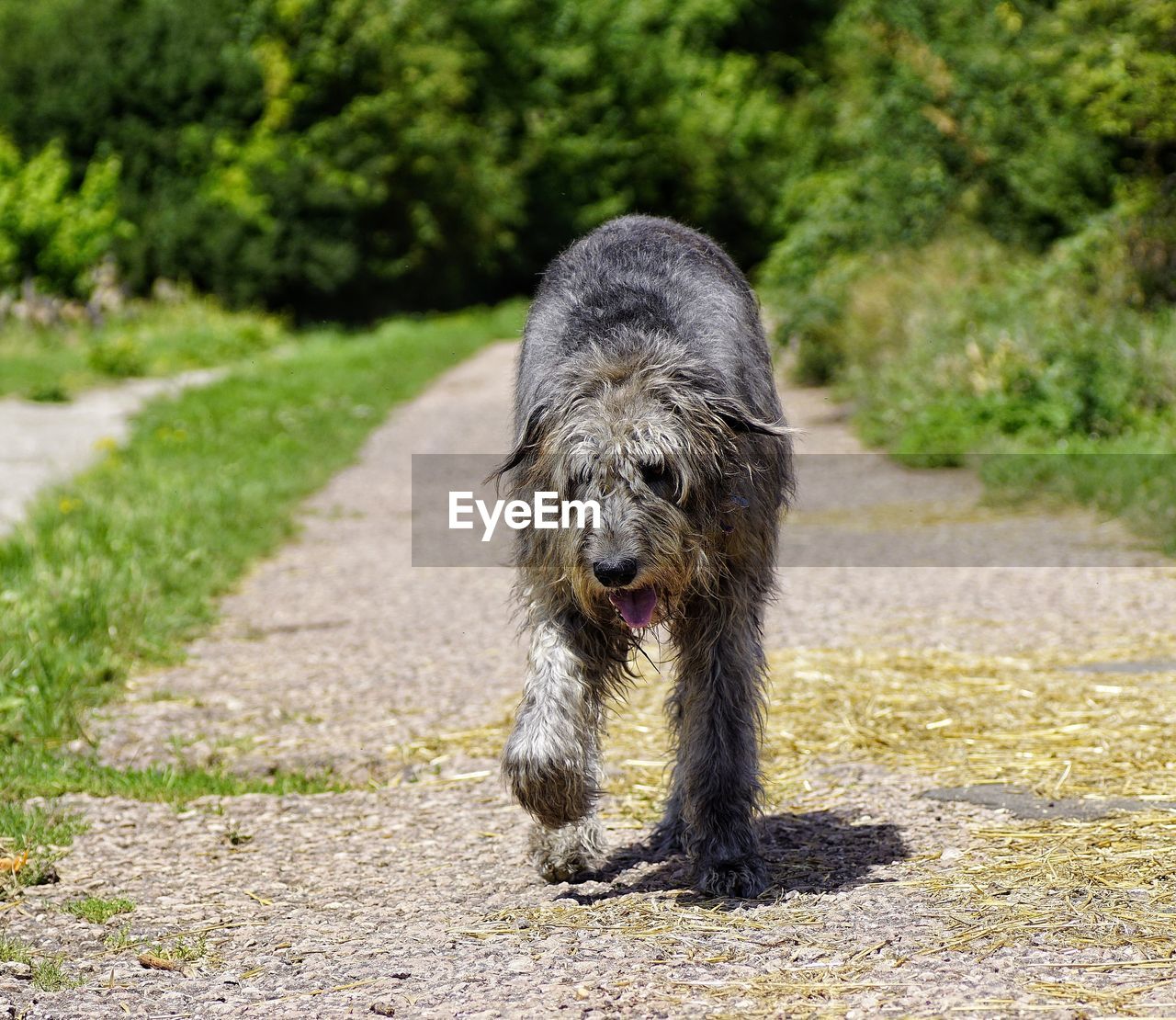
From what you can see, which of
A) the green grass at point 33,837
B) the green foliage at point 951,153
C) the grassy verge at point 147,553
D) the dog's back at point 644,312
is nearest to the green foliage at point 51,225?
the grassy verge at point 147,553

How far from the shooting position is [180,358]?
70.8ft

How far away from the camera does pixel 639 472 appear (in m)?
4.22

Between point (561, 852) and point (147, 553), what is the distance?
515 centimetres

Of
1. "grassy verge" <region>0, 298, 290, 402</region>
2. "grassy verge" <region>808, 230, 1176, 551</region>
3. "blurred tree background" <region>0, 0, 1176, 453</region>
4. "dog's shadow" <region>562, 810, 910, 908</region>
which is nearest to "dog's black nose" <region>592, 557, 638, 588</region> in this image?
"dog's shadow" <region>562, 810, 910, 908</region>

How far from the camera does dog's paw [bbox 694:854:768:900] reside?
4.41 metres

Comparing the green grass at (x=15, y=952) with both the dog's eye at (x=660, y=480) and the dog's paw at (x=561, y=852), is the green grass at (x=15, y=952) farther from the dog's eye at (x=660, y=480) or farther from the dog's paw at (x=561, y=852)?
the dog's eye at (x=660, y=480)

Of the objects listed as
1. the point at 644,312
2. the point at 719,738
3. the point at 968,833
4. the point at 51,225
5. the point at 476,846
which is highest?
the point at 644,312

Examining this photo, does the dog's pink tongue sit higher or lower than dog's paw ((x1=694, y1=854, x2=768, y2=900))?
higher

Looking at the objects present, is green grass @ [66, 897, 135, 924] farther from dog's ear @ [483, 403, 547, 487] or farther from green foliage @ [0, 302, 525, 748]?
dog's ear @ [483, 403, 547, 487]

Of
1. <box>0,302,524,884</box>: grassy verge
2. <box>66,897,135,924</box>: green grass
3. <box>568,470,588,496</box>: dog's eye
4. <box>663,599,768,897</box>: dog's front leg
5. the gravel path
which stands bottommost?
the gravel path

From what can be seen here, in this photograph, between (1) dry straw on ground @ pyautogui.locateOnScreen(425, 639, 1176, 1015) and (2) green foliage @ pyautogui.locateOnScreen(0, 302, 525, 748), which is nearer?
(1) dry straw on ground @ pyautogui.locateOnScreen(425, 639, 1176, 1015)

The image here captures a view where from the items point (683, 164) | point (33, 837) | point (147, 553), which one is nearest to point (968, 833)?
point (33, 837)

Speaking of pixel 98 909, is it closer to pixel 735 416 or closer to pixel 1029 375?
pixel 735 416

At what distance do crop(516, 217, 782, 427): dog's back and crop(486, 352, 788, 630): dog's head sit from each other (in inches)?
5.1
